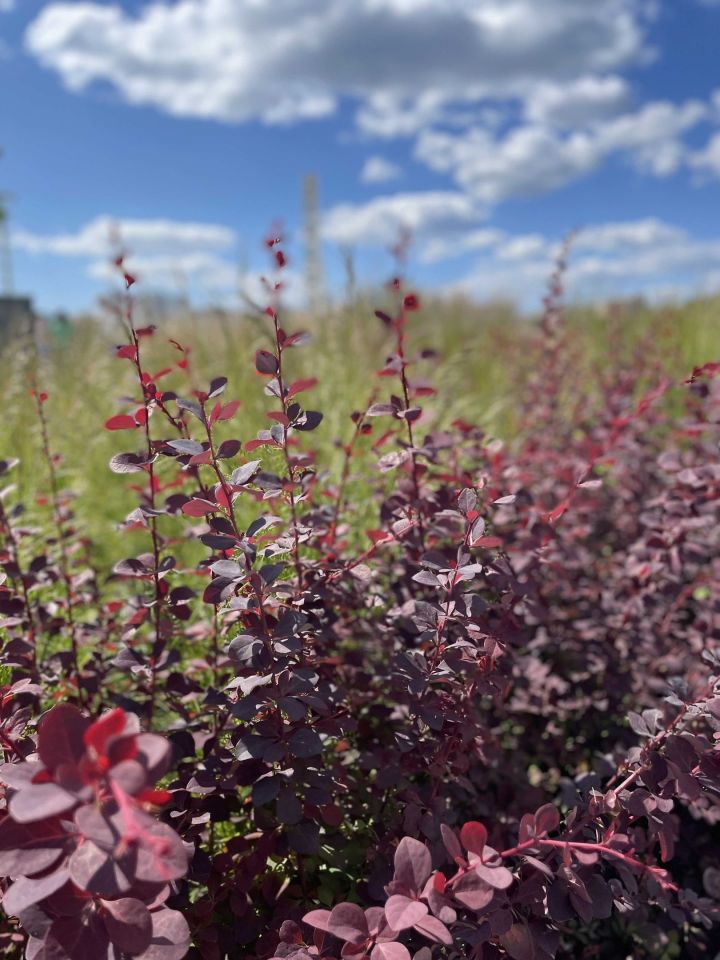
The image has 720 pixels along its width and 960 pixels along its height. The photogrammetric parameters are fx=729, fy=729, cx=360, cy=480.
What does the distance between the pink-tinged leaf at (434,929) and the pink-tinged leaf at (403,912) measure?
0.5 inches

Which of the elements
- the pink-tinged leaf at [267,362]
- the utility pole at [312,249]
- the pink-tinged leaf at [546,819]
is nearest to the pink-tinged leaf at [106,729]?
the pink-tinged leaf at [546,819]

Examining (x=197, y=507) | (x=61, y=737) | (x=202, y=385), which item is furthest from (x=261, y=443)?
(x=202, y=385)

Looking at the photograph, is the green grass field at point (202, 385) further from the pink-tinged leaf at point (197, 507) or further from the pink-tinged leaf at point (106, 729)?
the pink-tinged leaf at point (106, 729)

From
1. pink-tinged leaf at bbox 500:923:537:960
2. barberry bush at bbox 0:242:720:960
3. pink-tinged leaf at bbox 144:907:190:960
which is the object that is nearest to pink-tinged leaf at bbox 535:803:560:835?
barberry bush at bbox 0:242:720:960

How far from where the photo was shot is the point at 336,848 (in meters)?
1.14

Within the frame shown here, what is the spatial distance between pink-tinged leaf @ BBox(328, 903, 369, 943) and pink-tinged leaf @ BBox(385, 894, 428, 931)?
0.17ft

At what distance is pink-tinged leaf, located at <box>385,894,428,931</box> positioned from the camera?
0.76 m

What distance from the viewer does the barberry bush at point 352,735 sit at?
729 mm

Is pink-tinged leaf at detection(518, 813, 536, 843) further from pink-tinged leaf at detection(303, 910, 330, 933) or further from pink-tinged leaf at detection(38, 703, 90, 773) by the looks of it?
pink-tinged leaf at detection(38, 703, 90, 773)

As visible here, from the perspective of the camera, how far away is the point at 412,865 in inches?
32.6

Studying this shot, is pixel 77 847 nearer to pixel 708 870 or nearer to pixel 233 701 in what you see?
pixel 233 701

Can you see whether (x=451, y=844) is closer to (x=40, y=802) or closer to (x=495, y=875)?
(x=495, y=875)

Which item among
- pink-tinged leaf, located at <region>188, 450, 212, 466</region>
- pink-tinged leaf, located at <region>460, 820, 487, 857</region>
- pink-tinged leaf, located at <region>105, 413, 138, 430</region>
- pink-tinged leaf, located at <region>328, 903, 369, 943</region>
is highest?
pink-tinged leaf, located at <region>105, 413, 138, 430</region>

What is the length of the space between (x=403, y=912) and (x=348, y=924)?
80 millimetres
